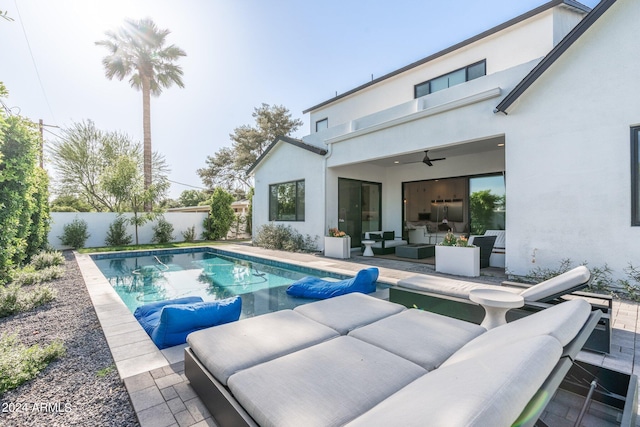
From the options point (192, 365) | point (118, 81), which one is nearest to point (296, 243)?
point (192, 365)

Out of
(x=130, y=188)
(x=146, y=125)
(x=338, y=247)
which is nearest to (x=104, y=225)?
(x=130, y=188)

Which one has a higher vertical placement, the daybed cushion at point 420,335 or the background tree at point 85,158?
the background tree at point 85,158

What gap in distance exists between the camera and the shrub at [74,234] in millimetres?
12281

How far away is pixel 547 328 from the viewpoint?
4.98 ft

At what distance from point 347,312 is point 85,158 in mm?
21088

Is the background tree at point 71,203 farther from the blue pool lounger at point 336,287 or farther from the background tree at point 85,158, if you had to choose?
the blue pool lounger at point 336,287

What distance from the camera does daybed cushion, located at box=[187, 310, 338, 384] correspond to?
1.98m

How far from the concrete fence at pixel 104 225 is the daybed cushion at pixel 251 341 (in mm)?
12371

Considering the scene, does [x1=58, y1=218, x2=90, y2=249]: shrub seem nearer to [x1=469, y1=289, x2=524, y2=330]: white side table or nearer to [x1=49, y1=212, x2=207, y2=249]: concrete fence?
[x1=49, y1=212, x2=207, y2=249]: concrete fence

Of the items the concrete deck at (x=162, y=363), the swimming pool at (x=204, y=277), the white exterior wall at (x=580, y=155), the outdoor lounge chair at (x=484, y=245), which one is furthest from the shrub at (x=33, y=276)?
the white exterior wall at (x=580, y=155)

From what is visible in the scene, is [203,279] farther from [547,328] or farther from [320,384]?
[547,328]

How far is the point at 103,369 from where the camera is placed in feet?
8.68

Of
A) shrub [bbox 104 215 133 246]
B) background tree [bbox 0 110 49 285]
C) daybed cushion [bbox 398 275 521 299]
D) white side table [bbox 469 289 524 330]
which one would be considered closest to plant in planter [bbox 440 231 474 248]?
daybed cushion [bbox 398 275 521 299]

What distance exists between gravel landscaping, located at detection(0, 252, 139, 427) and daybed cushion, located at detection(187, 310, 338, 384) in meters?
0.61
